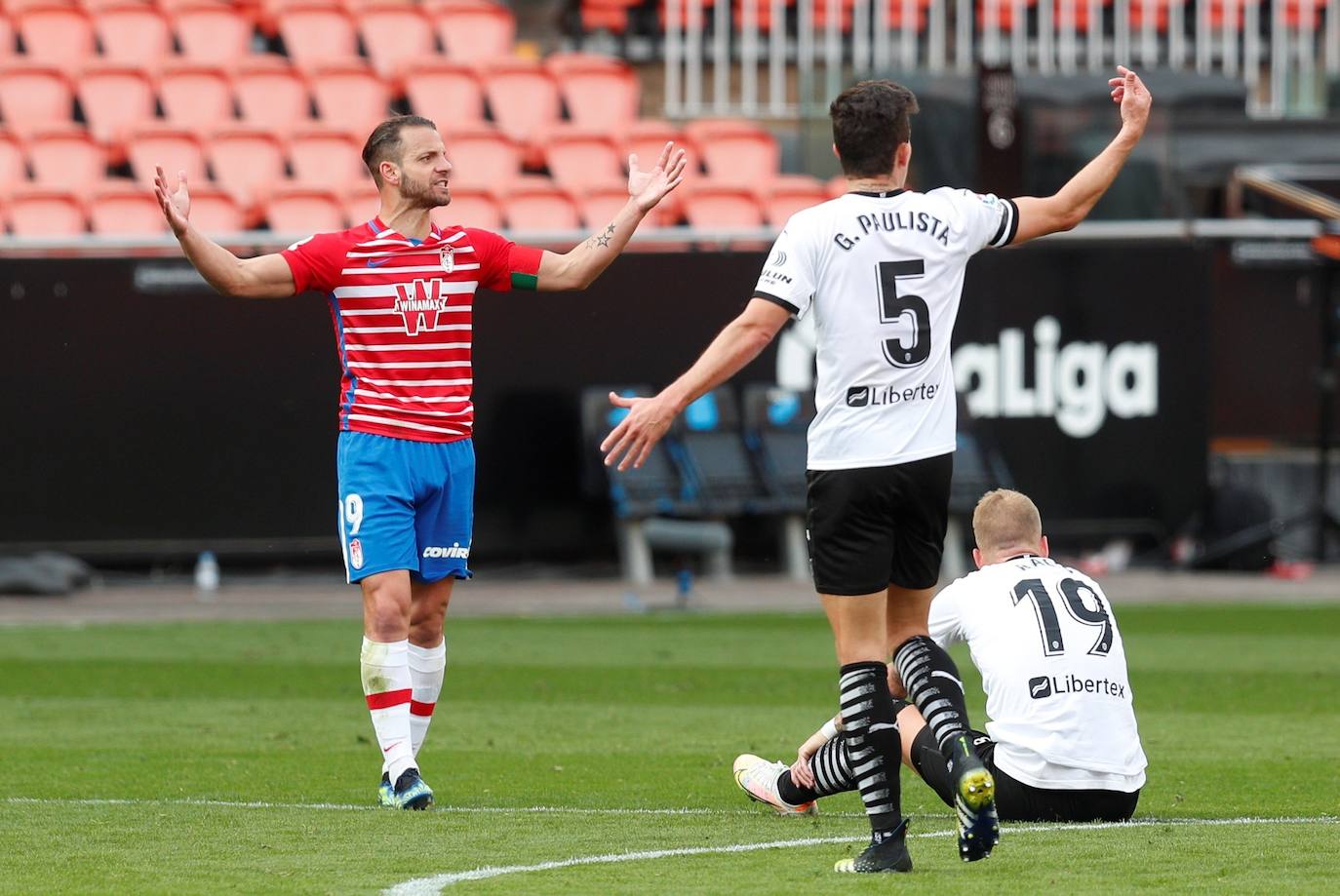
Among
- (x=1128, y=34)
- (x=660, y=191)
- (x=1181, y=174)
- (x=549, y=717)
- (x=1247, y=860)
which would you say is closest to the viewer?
(x=1247, y=860)

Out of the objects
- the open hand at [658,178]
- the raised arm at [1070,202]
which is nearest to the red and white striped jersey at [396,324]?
the open hand at [658,178]

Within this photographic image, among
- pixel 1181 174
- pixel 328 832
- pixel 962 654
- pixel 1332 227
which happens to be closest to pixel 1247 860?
pixel 328 832

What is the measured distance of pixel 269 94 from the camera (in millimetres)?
18359

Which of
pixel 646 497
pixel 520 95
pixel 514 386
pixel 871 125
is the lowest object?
pixel 646 497

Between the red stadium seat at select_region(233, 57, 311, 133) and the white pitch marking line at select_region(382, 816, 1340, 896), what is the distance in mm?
13527

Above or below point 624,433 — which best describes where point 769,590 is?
below

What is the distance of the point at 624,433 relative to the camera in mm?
5098

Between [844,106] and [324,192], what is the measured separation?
37.5 feet

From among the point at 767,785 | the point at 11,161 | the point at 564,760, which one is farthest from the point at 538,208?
the point at 767,785

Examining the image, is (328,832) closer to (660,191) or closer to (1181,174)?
(660,191)

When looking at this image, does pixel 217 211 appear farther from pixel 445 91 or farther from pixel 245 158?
pixel 445 91

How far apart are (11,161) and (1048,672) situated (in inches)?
529

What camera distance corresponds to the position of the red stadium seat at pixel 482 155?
17.4 m

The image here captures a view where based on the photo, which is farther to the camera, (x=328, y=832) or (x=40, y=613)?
(x=40, y=613)
